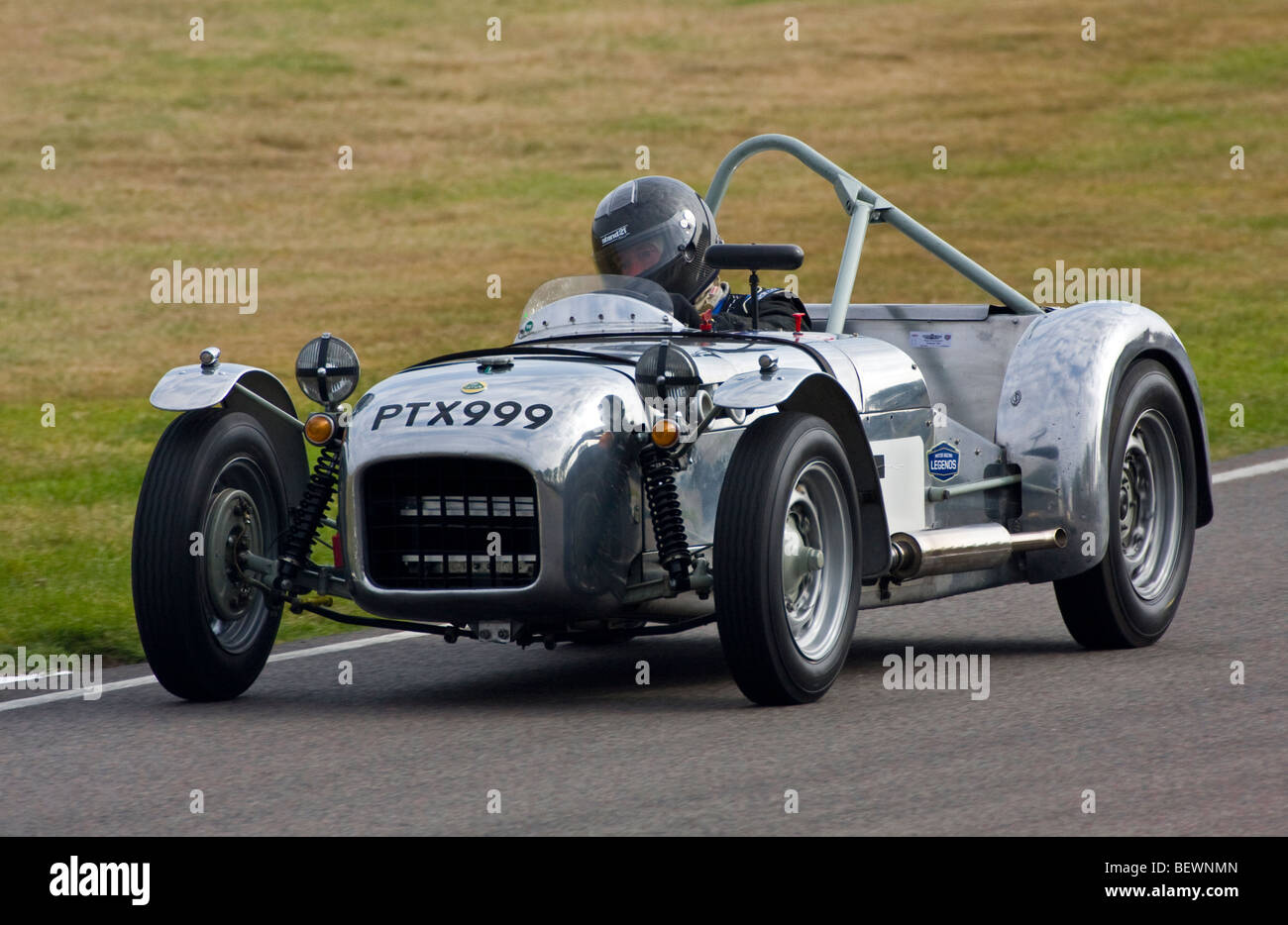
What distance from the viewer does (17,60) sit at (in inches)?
1208

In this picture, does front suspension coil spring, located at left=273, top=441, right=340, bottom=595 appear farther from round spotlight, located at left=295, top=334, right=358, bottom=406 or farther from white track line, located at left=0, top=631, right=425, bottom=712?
white track line, located at left=0, top=631, right=425, bottom=712

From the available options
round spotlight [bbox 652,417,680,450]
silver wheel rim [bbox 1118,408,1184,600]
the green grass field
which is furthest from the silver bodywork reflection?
the green grass field

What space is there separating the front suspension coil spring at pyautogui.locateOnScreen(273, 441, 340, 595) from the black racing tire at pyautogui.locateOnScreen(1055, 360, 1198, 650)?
2.74 m

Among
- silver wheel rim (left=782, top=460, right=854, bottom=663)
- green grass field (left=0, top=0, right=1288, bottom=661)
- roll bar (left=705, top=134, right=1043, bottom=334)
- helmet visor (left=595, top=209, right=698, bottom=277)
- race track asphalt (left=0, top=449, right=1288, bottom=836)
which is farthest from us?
green grass field (left=0, top=0, right=1288, bottom=661)

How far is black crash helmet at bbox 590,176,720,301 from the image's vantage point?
7.99 meters

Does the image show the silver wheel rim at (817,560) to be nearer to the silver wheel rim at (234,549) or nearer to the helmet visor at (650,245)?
the helmet visor at (650,245)

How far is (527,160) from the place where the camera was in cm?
2791

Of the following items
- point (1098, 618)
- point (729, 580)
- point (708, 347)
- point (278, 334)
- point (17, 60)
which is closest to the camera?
point (729, 580)

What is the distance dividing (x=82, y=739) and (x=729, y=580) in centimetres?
206

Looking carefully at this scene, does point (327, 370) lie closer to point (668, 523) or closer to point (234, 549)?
point (234, 549)

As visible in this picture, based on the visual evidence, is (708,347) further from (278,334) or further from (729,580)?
(278,334)

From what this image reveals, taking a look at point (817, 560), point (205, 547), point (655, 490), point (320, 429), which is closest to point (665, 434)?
point (655, 490)

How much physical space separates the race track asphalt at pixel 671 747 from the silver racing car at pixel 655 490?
10.5 inches
